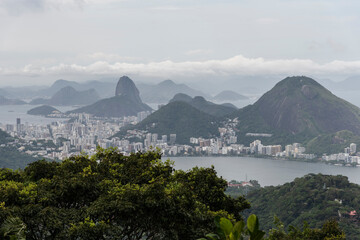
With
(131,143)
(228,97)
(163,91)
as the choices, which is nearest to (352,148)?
(131,143)

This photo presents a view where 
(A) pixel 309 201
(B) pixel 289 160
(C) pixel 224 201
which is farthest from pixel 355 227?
(B) pixel 289 160

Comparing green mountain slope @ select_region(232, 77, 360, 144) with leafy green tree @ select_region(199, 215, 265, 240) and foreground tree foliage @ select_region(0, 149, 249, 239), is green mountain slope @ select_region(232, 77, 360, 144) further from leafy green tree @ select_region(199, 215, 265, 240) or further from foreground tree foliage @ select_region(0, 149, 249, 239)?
leafy green tree @ select_region(199, 215, 265, 240)

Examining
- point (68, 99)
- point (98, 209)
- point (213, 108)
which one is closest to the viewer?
point (98, 209)

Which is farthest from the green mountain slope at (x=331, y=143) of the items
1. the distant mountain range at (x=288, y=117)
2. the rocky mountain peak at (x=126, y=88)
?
the rocky mountain peak at (x=126, y=88)

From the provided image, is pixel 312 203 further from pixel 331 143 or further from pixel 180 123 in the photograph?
pixel 180 123

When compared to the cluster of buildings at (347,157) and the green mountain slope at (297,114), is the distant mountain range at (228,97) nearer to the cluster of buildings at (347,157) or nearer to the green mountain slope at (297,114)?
the green mountain slope at (297,114)

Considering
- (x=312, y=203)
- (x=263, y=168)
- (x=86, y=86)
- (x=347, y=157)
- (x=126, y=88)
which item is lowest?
(x=263, y=168)

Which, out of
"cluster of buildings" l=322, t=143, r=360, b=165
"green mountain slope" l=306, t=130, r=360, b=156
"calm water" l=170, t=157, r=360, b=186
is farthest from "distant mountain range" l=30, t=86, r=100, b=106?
"cluster of buildings" l=322, t=143, r=360, b=165

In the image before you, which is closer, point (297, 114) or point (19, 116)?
point (297, 114)
